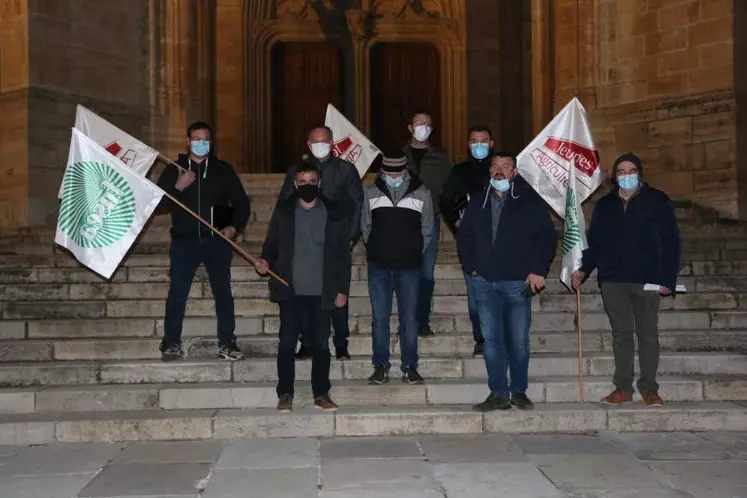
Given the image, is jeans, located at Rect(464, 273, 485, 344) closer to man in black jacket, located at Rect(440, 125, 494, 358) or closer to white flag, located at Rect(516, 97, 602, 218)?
man in black jacket, located at Rect(440, 125, 494, 358)

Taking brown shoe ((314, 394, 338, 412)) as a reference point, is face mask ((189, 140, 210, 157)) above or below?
above

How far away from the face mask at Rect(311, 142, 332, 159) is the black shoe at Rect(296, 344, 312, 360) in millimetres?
1650

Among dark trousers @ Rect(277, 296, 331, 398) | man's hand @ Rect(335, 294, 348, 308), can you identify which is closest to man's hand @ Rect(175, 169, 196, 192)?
dark trousers @ Rect(277, 296, 331, 398)

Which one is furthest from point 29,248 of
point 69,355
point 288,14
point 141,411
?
point 288,14

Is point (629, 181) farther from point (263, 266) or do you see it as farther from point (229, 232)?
point (229, 232)

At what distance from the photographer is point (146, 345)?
7.54 metres

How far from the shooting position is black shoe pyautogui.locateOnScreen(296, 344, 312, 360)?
731 cm

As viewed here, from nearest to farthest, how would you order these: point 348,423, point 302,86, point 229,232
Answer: point 348,423, point 229,232, point 302,86

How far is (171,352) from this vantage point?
7246 millimetres

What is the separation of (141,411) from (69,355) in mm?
1288

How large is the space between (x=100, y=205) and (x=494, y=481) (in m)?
3.99

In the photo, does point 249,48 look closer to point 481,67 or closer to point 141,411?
point 481,67

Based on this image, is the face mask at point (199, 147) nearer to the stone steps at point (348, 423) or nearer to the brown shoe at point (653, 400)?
the stone steps at point (348, 423)

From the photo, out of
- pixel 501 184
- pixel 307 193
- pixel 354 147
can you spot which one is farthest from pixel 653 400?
pixel 354 147
